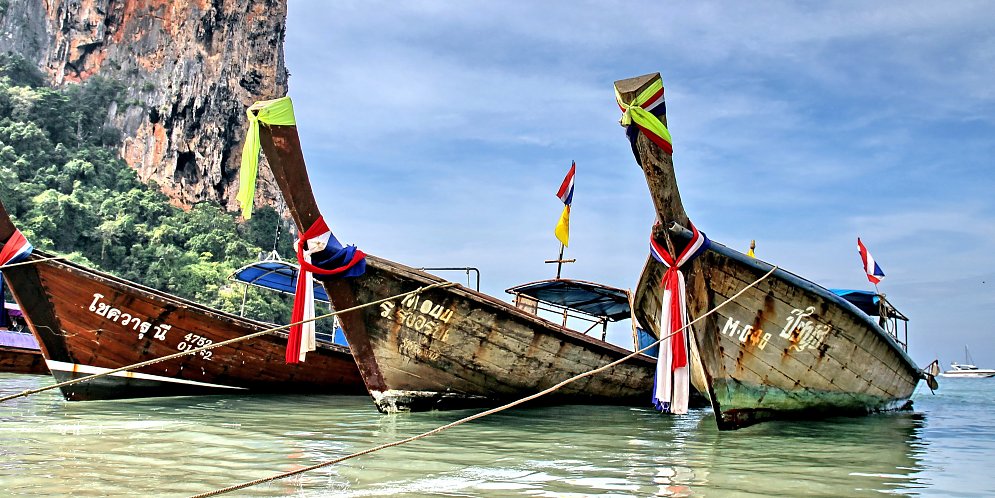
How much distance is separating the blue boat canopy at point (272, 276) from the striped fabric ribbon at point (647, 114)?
7.01 m

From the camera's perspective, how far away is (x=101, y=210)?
3934 cm

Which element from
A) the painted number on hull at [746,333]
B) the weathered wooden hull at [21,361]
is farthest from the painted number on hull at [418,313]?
the weathered wooden hull at [21,361]

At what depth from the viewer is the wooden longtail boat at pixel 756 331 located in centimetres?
642

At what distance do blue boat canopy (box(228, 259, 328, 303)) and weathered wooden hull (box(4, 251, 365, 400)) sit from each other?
1.89 m

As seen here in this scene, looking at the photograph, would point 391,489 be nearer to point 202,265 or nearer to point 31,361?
point 31,361

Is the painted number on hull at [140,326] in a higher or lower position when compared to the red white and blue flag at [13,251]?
lower

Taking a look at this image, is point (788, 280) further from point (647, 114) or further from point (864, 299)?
point (864, 299)

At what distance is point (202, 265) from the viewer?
1521 inches

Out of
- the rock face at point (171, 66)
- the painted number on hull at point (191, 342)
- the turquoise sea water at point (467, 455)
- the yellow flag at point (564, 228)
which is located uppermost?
the rock face at point (171, 66)

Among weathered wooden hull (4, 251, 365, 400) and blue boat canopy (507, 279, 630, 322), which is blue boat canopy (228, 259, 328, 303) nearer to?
weathered wooden hull (4, 251, 365, 400)

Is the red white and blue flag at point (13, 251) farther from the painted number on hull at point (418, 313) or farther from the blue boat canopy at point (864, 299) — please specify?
→ the blue boat canopy at point (864, 299)

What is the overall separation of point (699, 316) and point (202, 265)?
1418 inches

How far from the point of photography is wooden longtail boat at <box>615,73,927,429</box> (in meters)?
6.42

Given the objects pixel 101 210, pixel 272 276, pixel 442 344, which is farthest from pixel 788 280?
pixel 101 210
